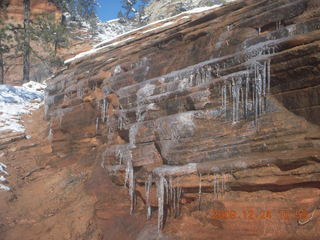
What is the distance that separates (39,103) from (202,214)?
52.2ft

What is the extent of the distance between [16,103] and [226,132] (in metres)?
15.3

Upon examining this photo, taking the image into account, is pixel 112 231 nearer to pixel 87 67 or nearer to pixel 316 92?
pixel 316 92

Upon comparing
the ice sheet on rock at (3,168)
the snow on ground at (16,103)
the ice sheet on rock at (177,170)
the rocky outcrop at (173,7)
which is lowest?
the ice sheet on rock at (3,168)

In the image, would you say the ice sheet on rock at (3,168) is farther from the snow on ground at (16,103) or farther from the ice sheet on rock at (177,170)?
the ice sheet on rock at (177,170)

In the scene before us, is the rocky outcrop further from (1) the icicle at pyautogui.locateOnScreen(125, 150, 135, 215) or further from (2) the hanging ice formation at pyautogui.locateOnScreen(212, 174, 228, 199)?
(2) the hanging ice formation at pyautogui.locateOnScreen(212, 174, 228, 199)

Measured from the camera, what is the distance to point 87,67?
13.8 metres

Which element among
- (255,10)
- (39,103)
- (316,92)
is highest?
(255,10)

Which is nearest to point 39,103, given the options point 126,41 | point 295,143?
point 126,41

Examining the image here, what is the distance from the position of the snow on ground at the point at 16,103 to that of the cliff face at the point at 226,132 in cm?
614

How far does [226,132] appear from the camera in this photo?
6500mm

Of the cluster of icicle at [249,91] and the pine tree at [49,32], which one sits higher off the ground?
the pine tree at [49,32]

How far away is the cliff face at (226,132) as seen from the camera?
5.26 m

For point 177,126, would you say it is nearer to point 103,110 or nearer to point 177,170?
point 177,170
